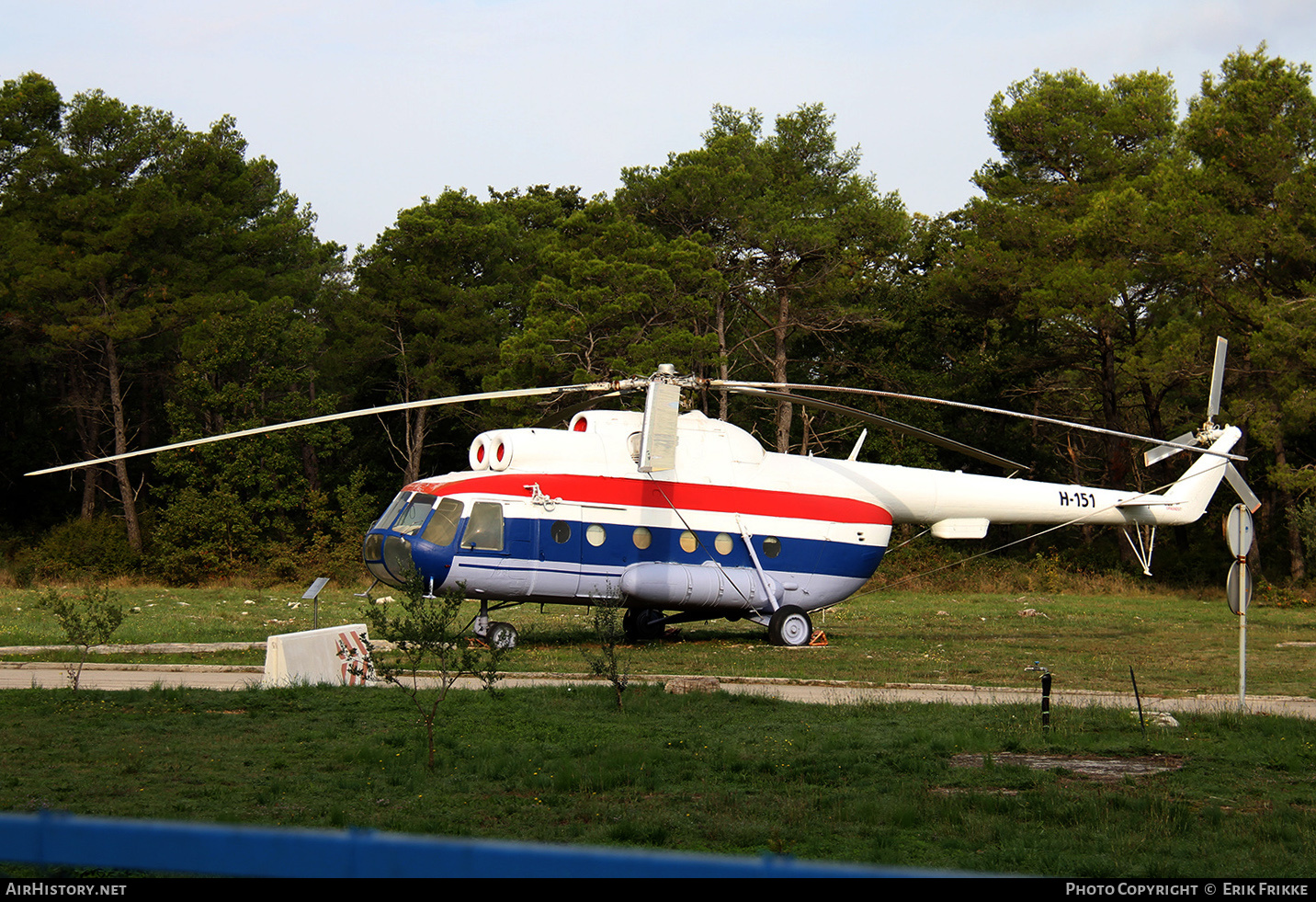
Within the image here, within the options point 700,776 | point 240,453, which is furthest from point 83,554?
Result: point 700,776

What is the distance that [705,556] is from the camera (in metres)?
20.6

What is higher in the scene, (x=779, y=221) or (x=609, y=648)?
(x=779, y=221)

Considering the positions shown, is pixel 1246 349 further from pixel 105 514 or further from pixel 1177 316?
pixel 105 514

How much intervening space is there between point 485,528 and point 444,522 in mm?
698

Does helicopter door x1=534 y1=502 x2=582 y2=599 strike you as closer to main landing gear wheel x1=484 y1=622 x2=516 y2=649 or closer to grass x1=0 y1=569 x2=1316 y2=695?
main landing gear wheel x1=484 y1=622 x2=516 y2=649

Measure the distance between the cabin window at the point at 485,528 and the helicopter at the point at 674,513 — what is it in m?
0.02

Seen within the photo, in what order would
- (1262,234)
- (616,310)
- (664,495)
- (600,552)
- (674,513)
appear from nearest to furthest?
(600,552) → (664,495) → (674,513) → (1262,234) → (616,310)

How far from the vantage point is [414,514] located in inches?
749

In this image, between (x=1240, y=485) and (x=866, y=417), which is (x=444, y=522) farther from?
(x=1240, y=485)

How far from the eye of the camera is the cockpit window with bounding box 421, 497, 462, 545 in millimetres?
18641

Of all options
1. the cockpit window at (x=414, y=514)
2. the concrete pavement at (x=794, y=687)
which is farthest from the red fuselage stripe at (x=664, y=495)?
the concrete pavement at (x=794, y=687)

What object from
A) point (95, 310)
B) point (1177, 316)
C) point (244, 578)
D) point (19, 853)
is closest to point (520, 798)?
point (19, 853)

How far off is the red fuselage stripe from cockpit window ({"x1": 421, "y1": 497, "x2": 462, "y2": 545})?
0.88 feet
